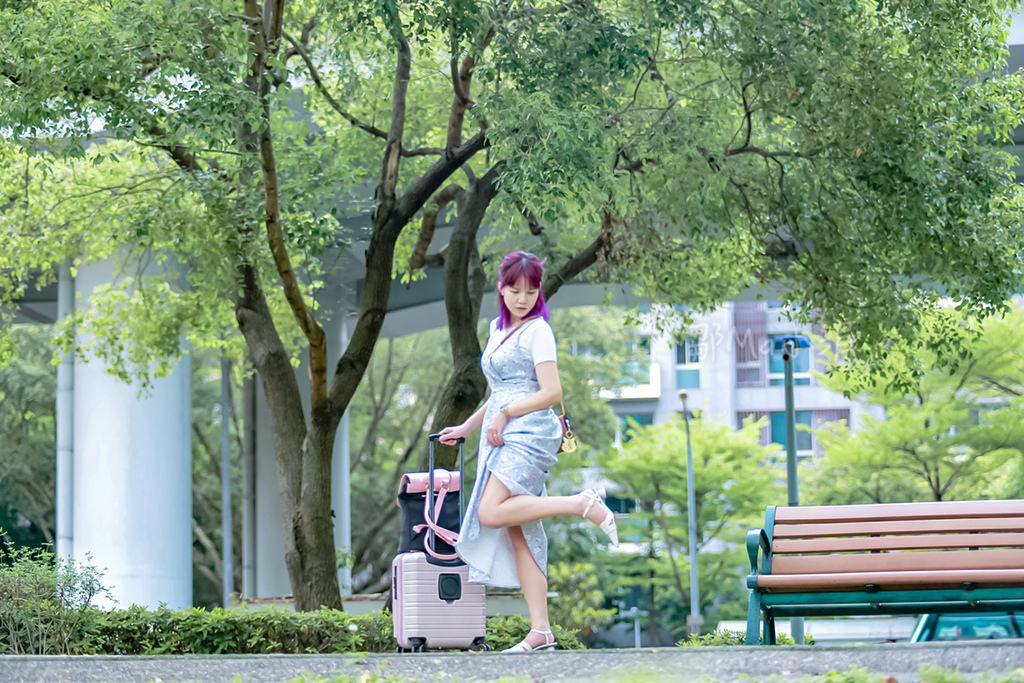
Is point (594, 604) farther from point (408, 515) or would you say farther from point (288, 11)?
point (408, 515)

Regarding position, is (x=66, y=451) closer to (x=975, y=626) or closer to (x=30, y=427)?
(x=975, y=626)

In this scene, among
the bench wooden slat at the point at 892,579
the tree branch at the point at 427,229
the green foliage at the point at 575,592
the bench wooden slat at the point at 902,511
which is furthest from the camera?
the green foliage at the point at 575,592

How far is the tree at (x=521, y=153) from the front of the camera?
7684mm

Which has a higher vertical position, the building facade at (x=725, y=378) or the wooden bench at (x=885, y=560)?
the building facade at (x=725, y=378)

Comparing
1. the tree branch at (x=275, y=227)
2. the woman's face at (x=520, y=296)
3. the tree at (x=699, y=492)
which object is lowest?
the tree at (x=699, y=492)

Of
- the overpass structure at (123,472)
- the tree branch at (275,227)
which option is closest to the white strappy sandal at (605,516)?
the tree branch at (275,227)

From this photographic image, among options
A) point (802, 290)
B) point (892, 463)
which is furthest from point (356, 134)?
point (892, 463)

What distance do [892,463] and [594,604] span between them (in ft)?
27.4

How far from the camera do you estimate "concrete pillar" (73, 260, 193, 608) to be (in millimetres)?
13914

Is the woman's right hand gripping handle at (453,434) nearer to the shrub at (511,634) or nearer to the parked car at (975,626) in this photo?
the shrub at (511,634)

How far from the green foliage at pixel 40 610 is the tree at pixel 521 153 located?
82.0 inches

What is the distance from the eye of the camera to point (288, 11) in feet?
36.5

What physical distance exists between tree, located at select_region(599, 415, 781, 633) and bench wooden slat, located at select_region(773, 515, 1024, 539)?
27.4m

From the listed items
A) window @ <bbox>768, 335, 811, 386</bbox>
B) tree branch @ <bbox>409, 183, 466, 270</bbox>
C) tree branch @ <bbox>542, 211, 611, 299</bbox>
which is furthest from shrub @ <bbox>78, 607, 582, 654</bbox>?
window @ <bbox>768, 335, 811, 386</bbox>
